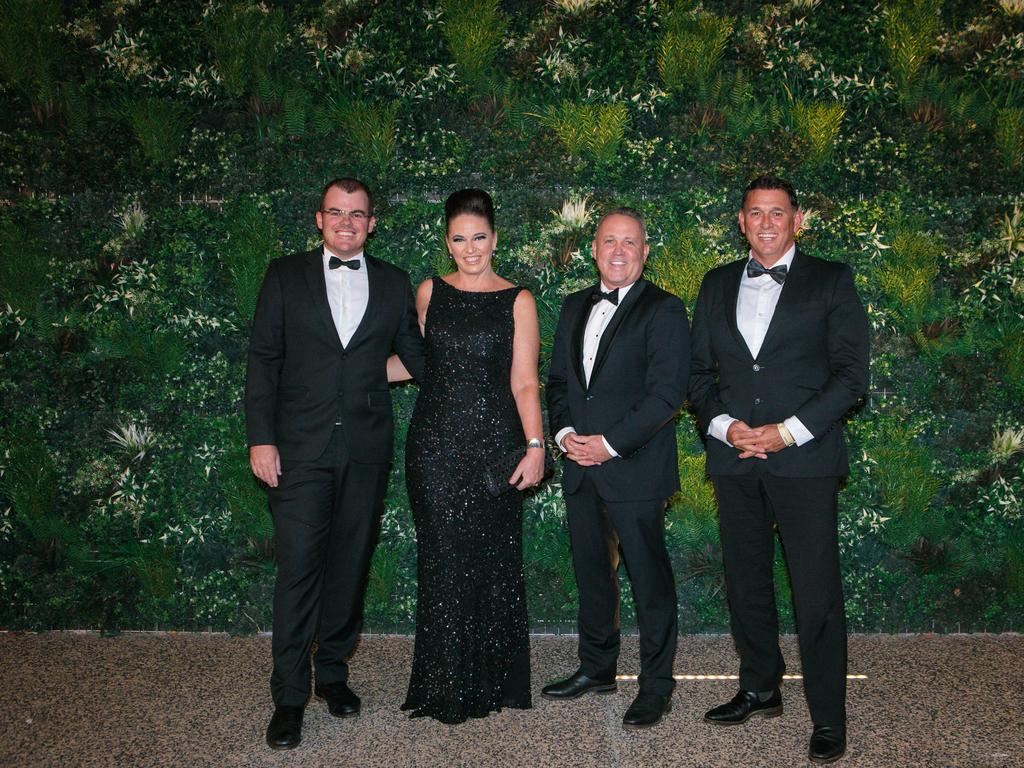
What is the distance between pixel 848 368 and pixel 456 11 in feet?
8.41

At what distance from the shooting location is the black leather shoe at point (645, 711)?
10.2ft

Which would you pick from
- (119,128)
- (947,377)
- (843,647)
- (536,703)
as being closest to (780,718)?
(843,647)

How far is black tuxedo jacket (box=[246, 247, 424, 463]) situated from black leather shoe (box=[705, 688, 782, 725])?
62.4 inches

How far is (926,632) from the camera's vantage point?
13.7 ft

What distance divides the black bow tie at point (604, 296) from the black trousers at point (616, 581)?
68 cm

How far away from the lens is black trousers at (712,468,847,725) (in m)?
2.84

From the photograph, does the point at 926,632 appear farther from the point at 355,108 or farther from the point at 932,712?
the point at 355,108

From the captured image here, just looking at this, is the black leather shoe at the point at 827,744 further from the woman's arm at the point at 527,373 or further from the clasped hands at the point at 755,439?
the woman's arm at the point at 527,373

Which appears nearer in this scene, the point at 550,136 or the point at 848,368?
the point at 848,368

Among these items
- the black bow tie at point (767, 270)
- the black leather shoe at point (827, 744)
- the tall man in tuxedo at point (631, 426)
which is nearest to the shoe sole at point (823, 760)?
the black leather shoe at point (827, 744)

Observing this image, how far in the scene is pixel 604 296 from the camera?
321 centimetres

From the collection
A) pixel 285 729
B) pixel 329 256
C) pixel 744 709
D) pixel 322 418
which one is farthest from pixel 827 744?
pixel 329 256

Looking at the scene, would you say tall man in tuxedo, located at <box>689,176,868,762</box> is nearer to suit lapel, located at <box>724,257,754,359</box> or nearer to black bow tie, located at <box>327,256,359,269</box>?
suit lapel, located at <box>724,257,754,359</box>

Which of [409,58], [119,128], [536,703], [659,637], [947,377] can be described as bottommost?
[536,703]
